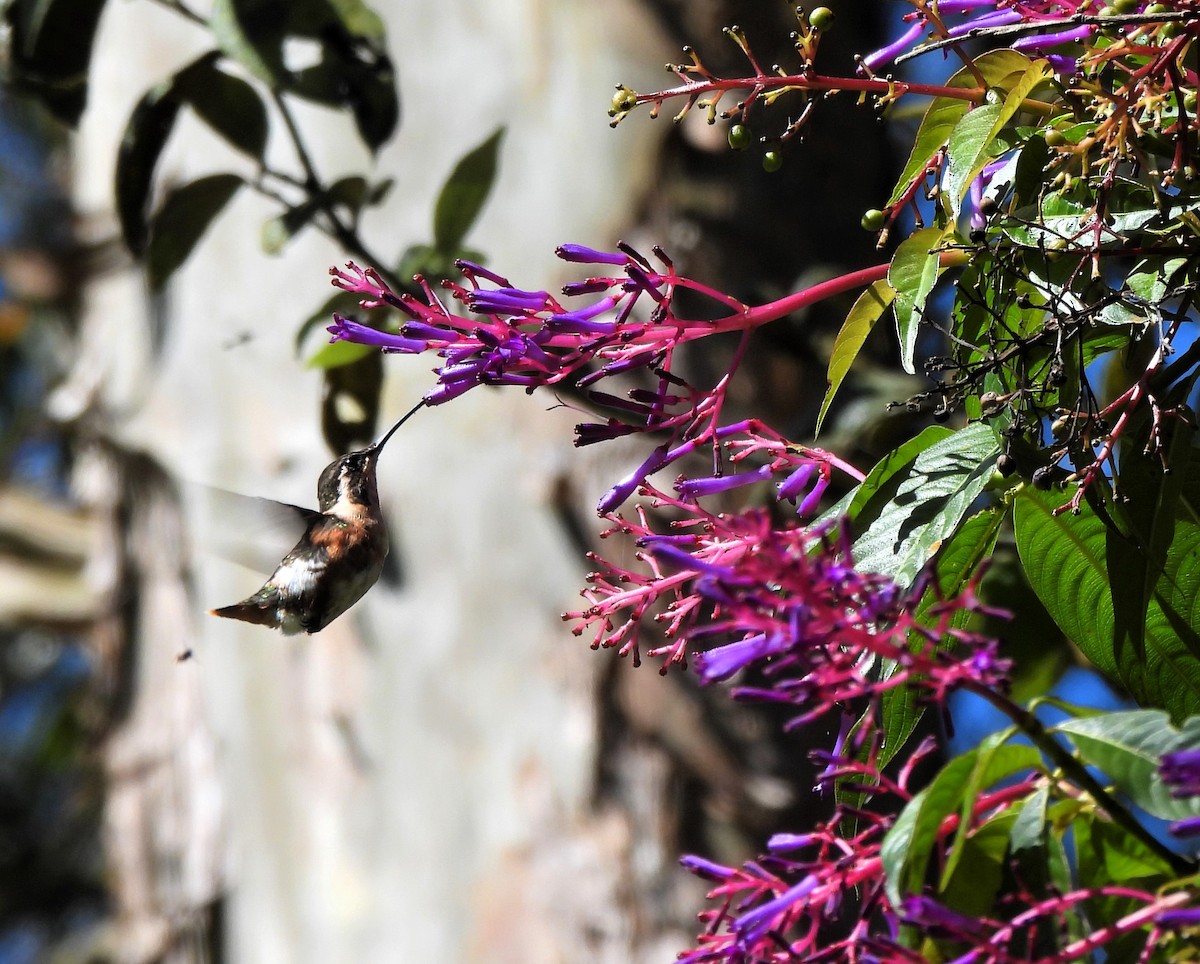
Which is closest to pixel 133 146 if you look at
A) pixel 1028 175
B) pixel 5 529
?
pixel 1028 175

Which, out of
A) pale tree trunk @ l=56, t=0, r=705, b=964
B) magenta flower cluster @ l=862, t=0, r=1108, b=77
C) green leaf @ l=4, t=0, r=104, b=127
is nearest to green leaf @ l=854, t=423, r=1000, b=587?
magenta flower cluster @ l=862, t=0, r=1108, b=77

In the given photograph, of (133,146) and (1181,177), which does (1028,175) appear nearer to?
(1181,177)

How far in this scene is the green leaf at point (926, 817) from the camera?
65 centimetres

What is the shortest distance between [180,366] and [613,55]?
1364mm

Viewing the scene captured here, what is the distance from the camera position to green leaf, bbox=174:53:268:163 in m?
1.56

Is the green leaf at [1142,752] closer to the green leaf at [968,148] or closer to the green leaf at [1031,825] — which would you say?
the green leaf at [1031,825]

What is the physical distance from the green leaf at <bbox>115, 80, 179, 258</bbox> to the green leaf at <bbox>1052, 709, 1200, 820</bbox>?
125 centimetres

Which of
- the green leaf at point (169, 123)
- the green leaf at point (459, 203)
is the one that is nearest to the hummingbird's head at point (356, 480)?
the green leaf at point (459, 203)

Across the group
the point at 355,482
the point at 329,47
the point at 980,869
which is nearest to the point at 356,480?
the point at 355,482

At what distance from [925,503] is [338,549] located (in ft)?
2.74

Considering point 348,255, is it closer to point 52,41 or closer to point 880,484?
point 52,41

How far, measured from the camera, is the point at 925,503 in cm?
76

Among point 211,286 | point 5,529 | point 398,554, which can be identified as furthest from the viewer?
point 5,529

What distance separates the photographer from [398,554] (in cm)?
269
